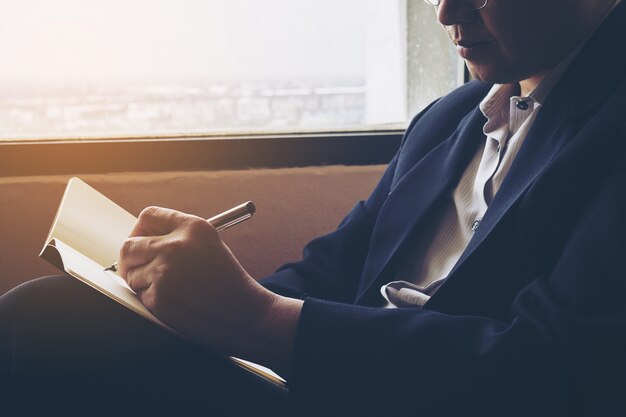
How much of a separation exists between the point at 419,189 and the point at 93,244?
1.46 feet

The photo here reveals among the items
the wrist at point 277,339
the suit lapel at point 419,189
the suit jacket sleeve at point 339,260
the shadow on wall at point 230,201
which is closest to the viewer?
the wrist at point 277,339

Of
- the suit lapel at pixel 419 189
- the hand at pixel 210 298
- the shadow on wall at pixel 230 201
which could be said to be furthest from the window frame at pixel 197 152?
the hand at pixel 210 298

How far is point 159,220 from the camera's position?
872mm

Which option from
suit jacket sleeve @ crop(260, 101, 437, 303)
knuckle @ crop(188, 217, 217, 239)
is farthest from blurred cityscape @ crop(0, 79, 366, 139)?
knuckle @ crop(188, 217, 217, 239)

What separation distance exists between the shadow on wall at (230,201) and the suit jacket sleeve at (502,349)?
72 cm

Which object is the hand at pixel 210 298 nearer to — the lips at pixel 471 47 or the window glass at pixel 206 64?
the lips at pixel 471 47

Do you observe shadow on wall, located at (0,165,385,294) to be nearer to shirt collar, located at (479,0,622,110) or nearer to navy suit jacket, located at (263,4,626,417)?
shirt collar, located at (479,0,622,110)

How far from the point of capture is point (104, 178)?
1477mm

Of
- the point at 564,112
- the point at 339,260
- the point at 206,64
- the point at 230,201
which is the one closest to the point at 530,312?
the point at 564,112

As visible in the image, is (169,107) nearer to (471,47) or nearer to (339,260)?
(339,260)

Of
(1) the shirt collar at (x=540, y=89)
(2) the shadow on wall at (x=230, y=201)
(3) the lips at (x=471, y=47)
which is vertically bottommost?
Result: (2) the shadow on wall at (x=230, y=201)

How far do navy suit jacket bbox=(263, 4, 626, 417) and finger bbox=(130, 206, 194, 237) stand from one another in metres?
0.19

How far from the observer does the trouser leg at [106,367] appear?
2.67 feet

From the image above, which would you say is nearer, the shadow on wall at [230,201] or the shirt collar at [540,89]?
the shirt collar at [540,89]
